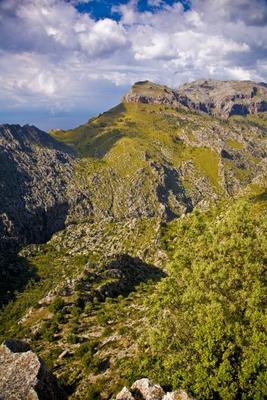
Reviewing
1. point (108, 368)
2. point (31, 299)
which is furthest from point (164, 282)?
point (31, 299)

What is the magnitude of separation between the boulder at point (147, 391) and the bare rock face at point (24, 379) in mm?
9659

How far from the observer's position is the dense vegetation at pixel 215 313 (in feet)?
121

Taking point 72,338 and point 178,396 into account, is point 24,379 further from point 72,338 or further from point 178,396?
point 72,338

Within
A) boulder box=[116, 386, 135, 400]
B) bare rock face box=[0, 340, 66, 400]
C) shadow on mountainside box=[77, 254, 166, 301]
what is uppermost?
boulder box=[116, 386, 135, 400]

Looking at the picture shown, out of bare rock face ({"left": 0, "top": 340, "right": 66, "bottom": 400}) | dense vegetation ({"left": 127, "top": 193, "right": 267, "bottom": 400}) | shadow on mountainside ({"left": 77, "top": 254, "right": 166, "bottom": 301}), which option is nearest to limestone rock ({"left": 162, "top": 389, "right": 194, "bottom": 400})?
dense vegetation ({"left": 127, "top": 193, "right": 267, "bottom": 400})

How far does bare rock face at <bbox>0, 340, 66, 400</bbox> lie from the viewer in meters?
38.5

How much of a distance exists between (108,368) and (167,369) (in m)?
23.6

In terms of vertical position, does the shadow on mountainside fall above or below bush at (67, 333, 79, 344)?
below

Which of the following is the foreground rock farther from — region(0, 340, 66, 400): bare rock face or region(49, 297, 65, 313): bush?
region(49, 297, 65, 313): bush

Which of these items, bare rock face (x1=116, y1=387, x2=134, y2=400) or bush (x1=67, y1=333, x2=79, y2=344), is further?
bush (x1=67, y1=333, x2=79, y2=344)

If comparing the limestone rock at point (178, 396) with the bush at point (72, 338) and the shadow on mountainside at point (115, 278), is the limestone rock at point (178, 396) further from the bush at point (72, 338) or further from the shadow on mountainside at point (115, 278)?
the shadow on mountainside at point (115, 278)

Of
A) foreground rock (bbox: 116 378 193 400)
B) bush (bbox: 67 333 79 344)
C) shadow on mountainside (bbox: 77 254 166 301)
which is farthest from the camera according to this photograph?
shadow on mountainside (bbox: 77 254 166 301)

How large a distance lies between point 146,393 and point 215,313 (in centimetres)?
961

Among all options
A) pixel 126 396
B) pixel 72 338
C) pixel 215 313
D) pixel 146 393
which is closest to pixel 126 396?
pixel 126 396
